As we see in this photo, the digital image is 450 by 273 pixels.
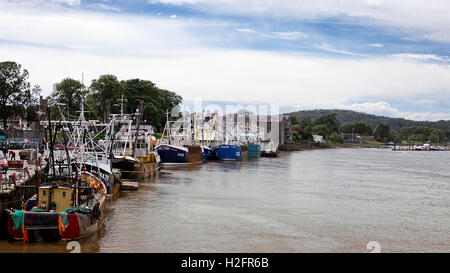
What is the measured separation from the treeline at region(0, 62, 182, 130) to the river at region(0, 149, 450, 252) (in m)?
16.4

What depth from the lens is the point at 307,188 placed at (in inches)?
1748

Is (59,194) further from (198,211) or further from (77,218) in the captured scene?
(198,211)

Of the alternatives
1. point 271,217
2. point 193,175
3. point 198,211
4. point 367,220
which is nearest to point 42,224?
point 198,211

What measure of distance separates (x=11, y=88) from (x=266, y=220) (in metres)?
58.4

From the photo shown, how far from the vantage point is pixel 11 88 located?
7069cm

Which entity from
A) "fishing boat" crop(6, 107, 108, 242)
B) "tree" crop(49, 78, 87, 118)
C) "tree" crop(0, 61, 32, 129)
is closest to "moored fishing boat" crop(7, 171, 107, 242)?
"fishing boat" crop(6, 107, 108, 242)

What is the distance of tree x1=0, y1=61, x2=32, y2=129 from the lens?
69.8m

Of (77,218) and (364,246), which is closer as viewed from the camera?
(77,218)

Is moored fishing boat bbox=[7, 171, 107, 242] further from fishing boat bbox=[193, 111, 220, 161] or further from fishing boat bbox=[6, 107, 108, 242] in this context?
fishing boat bbox=[193, 111, 220, 161]

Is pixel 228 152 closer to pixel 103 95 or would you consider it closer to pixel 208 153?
pixel 208 153

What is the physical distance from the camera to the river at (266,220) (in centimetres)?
2184

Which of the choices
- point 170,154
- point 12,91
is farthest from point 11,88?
point 170,154

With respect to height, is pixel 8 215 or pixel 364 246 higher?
pixel 8 215

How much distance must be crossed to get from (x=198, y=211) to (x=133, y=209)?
436 centimetres
